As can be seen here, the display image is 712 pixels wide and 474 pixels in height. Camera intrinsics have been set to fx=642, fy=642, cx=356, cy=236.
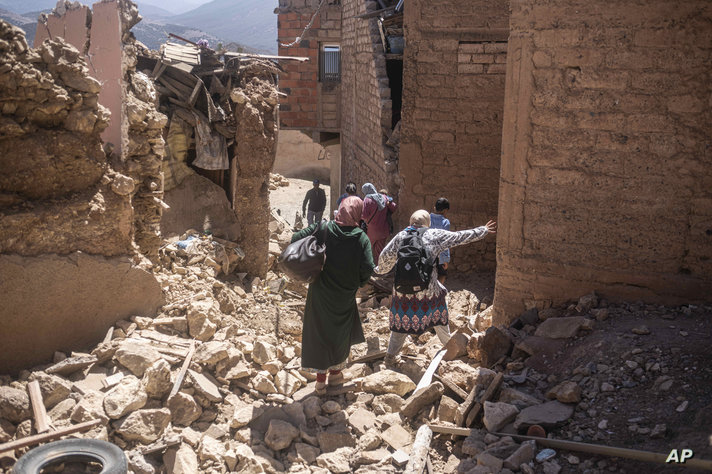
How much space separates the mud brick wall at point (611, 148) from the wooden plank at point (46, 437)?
333cm

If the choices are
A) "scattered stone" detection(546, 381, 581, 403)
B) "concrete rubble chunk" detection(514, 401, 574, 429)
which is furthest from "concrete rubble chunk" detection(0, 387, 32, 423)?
"scattered stone" detection(546, 381, 581, 403)

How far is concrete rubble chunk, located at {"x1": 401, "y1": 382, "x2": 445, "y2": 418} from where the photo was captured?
445 cm

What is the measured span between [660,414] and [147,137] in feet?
14.4

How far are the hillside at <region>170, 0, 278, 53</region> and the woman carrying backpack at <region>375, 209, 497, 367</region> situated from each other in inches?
1494

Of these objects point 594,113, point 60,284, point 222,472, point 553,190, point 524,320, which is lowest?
point 222,472

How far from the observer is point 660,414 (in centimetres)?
355

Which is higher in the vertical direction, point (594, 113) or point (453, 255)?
point (594, 113)

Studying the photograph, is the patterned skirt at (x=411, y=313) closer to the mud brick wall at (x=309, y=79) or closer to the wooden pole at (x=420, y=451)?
the wooden pole at (x=420, y=451)

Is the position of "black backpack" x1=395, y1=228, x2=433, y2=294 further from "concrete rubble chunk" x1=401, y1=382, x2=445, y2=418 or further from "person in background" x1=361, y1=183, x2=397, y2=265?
"person in background" x1=361, y1=183, x2=397, y2=265

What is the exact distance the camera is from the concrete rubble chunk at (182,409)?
4188mm

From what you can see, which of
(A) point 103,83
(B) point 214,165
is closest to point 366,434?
(A) point 103,83

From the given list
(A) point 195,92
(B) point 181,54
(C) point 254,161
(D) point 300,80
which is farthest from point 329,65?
(A) point 195,92

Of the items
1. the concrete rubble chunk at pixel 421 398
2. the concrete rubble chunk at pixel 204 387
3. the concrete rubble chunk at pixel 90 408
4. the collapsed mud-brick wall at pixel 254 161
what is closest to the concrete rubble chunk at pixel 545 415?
the concrete rubble chunk at pixel 421 398

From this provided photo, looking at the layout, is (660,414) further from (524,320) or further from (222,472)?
(222,472)
